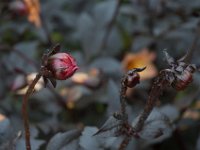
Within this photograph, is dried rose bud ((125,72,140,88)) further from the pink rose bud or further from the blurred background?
the blurred background

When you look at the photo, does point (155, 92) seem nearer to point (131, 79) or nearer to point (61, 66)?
point (131, 79)

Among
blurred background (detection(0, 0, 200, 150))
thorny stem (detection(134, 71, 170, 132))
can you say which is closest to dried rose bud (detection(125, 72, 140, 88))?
thorny stem (detection(134, 71, 170, 132))

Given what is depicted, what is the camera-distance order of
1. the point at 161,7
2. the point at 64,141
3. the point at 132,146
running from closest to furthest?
the point at 64,141, the point at 132,146, the point at 161,7

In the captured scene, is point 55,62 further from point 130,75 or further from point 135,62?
point 135,62

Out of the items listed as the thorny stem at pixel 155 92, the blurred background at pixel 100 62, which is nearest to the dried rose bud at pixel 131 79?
the thorny stem at pixel 155 92

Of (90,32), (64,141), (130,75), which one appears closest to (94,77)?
(90,32)

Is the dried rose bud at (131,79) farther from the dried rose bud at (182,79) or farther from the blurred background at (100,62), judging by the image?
the blurred background at (100,62)

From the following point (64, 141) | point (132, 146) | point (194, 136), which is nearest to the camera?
point (64, 141)
